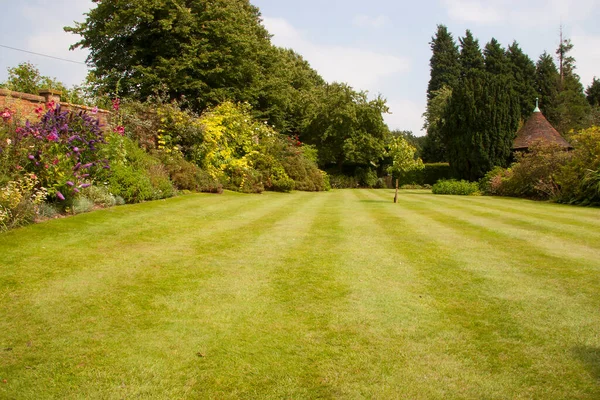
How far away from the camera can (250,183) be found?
19062mm

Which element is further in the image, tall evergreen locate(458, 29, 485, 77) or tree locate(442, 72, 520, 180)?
tall evergreen locate(458, 29, 485, 77)

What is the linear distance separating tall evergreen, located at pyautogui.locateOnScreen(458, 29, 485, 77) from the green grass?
48286 mm

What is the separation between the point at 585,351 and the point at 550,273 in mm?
2438

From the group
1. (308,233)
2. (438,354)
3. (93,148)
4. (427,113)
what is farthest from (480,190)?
(427,113)

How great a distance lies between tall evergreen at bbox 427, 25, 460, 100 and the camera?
51156 mm

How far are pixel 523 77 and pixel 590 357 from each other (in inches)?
1967

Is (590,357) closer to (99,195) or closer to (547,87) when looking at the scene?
(99,195)

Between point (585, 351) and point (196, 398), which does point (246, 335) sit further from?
point (585, 351)

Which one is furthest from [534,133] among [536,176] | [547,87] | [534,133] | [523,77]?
[547,87]

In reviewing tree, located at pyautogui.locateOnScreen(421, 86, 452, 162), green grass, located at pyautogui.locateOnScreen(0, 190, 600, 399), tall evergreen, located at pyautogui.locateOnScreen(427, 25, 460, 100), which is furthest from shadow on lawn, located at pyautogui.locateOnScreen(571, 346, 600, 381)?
tall evergreen, located at pyautogui.locateOnScreen(427, 25, 460, 100)

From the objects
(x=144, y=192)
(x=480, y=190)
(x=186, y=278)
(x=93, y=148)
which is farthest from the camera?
(x=480, y=190)

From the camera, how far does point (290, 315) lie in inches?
177

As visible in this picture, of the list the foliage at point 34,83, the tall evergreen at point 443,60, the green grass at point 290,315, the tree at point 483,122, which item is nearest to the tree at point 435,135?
the tall evergreen at point 443,60

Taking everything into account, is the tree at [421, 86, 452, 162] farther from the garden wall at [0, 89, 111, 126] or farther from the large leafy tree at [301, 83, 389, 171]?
the garden wall at [0, 89, 111, 126]
